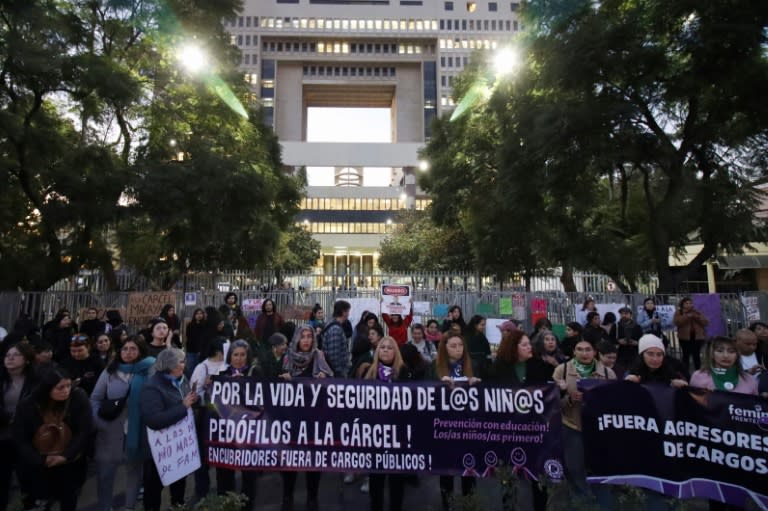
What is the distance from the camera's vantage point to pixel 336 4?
86.5 m

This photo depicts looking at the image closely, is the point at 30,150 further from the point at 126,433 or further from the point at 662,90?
the point at 662,90

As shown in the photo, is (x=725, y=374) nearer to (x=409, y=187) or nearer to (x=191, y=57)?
(x=191, y=57)

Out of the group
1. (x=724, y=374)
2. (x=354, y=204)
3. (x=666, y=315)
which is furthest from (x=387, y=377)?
(x=354, y=204)

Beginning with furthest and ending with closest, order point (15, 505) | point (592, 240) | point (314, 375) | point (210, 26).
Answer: point (210, 26) → point (592, 240) → point (314, 375) → point (15, 505)

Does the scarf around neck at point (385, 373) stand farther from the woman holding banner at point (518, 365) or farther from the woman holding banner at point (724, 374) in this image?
the woman holding banner at point (724, 374)

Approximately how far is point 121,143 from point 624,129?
65.7ft

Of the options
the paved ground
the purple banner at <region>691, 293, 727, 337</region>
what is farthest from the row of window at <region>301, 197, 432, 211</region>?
the paved ground

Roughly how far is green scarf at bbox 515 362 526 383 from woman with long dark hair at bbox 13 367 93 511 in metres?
4.22

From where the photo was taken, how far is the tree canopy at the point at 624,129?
12.7 m

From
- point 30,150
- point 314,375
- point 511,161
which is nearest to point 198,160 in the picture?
point 30,150

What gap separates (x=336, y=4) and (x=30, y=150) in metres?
85.7

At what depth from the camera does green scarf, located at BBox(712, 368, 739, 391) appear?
4.29m

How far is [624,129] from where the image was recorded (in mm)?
13977

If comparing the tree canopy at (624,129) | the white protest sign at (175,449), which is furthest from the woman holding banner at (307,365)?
the tree canopy at (624,129)
